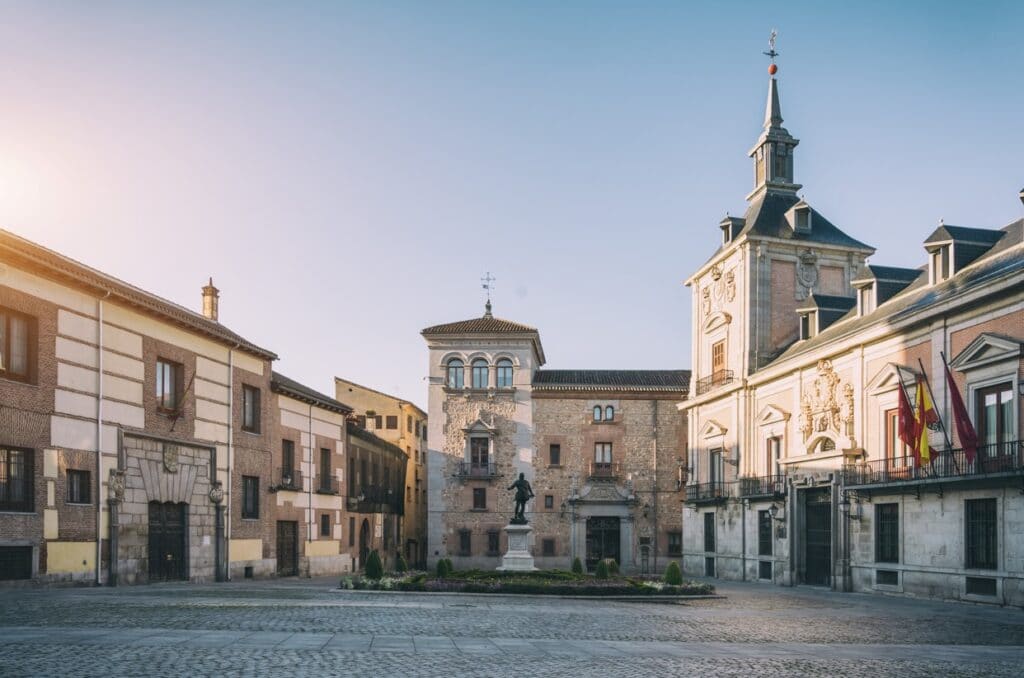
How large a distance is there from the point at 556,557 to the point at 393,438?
511 inches

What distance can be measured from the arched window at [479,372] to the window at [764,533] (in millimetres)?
19984

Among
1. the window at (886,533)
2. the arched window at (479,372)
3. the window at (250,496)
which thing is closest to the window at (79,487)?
the window at (250,496)

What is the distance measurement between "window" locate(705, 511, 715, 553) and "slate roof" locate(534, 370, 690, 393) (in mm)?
9748

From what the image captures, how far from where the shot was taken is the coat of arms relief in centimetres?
3553

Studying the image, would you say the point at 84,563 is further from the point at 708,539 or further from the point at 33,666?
the point at 708,539

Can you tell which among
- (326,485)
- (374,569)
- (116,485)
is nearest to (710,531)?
(326,485)

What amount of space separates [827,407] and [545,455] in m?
22.7

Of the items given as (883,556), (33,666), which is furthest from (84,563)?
(883,556)

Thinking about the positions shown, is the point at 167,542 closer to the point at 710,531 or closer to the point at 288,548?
the point at 288,548

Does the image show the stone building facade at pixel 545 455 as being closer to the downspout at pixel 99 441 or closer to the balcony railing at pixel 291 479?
the balcony railing at pixel 291 479

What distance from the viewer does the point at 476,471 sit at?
56.9m

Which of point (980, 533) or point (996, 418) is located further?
point (980, 533)

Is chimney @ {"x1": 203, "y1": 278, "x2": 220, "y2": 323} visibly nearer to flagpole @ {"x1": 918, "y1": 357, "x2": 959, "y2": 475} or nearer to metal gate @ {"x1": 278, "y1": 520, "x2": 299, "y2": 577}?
metal gate @ {"x1": 278, "y1": 520, "x2": 299, "y2": 577}

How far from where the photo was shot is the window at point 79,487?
85.0 feet
